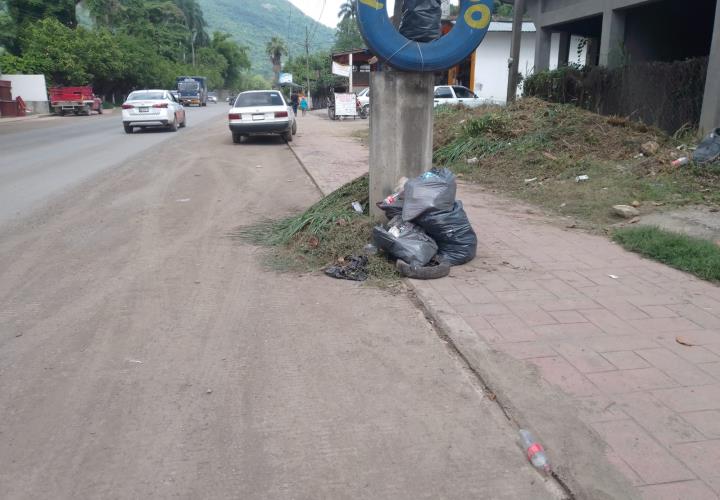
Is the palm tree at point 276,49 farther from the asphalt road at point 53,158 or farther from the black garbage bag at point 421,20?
the black garbage bag at point 421,20

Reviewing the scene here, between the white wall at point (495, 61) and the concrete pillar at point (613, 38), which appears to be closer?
the concrete pillar at point (613, 38)

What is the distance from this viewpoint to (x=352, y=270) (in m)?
5.79

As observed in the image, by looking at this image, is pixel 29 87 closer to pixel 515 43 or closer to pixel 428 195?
pixel 515 43

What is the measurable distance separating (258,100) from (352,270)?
14.0 m

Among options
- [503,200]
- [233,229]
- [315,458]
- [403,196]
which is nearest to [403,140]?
[403,196]

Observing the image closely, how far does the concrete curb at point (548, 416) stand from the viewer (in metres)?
2.79

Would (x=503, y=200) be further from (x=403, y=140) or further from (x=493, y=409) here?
(x=493, y=409)

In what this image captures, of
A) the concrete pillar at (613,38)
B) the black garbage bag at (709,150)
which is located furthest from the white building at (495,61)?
the black garbage bag at (709,150)

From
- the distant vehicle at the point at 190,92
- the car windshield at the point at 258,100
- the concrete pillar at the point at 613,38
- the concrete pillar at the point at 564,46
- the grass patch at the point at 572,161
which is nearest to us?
the grass patch at the point at 572,161

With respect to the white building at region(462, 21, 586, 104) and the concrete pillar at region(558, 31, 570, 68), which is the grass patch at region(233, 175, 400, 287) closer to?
the concrete pillar at region(558, 31, 570, 68)

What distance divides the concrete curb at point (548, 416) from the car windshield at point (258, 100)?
50.0 feet

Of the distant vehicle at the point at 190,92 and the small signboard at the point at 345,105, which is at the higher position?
the distant vehicle at the point at 190,92

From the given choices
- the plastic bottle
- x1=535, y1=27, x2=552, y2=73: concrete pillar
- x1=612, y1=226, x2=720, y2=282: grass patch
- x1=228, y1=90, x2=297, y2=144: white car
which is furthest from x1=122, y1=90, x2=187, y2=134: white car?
the plastic bottle

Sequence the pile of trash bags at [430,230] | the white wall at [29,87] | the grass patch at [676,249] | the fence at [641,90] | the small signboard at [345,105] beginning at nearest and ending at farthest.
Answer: the grass patch at [676,249] → the pile of trash bags at [430,230] → the fence at [641,90] → the small signboard at [345,105] → the white wall at [29,87]
